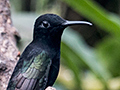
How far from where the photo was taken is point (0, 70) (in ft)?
9.18

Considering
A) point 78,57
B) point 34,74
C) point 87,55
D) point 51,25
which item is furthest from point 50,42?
point 87,55

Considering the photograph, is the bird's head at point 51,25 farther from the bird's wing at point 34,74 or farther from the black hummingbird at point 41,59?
the bird's wing at point 34,74

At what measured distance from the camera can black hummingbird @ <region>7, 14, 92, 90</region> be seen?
2.51m

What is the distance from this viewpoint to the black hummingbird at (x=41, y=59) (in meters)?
2.51

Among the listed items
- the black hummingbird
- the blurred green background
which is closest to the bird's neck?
the black hummingbird

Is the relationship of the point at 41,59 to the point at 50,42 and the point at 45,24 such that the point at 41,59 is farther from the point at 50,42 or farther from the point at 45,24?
the point at 45,24

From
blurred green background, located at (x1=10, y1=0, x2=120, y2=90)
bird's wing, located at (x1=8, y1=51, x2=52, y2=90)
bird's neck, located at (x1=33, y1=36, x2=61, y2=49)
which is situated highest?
→ bird's neck, located at (x1=33, y1=36, x2=61, y2=49)

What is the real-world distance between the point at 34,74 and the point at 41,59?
145 millimetres

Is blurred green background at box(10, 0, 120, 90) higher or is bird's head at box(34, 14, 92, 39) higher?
bird's head at box(34, 14, 92, 39)

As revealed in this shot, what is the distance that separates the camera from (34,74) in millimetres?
2518

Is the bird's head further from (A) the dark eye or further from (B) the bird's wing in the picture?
(B) the bird's wing

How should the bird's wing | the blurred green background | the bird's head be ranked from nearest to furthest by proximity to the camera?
1. the bird's wing
2. the bird's head
3. the blurred green background

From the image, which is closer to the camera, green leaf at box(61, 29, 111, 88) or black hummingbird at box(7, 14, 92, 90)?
black hummingbird at box(7, 14, 92, 90)

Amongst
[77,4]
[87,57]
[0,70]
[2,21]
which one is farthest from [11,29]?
[87,57]
